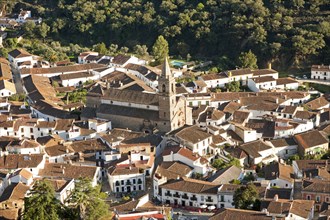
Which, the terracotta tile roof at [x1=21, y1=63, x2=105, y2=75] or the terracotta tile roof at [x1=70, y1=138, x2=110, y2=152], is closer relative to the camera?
the terracotta tile roof at [x1=70, y1=138, x2=110, y2=152]

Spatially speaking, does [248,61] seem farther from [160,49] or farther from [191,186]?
[191,186]

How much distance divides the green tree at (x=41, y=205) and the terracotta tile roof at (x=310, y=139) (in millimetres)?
22292

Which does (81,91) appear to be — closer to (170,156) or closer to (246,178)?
(170,156)

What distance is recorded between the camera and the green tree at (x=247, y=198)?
133ft

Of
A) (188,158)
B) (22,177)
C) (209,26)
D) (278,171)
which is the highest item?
(209,26)

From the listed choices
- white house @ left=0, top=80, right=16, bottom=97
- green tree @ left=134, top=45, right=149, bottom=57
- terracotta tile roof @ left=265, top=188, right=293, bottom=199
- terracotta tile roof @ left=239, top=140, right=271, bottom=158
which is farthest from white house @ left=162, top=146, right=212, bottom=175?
green tree @ left=134, top=45, right=149, bottom=57

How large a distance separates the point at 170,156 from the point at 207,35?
129ft

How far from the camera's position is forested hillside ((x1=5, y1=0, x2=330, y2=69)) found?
7888cm

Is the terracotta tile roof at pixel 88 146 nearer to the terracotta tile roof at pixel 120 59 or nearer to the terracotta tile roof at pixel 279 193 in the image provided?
the terracotta tile roof at pixel 279 193

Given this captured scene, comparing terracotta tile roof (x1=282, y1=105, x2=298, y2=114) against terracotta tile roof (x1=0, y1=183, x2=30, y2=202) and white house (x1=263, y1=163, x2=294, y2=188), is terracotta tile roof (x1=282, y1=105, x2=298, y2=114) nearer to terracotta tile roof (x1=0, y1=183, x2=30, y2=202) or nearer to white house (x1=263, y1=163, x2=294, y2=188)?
white house (x1=263, y1=163, x2=294, y2=188)

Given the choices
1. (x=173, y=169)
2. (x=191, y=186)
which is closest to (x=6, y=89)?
(x=173, y=169)

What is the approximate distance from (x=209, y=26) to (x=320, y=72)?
62.1ft

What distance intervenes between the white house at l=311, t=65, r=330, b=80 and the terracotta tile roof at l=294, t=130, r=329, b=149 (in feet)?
70.5

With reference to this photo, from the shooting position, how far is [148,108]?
55.1 meters
